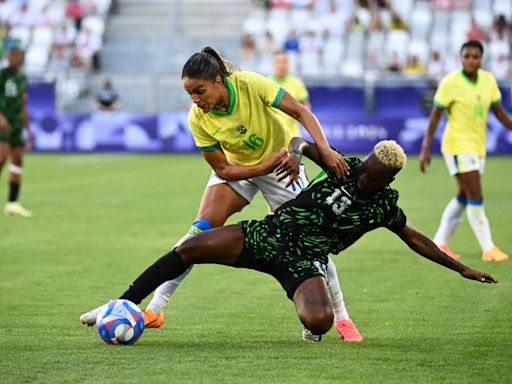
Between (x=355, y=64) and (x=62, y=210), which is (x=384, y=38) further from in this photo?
(x=62, y=210)

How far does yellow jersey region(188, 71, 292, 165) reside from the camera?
8.27 m

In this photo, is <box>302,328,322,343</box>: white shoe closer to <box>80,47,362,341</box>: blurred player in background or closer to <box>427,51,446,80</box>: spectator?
<box>80,47,362,341</box>: blurred player in background

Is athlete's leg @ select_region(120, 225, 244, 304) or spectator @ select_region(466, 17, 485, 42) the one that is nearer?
athlete's leg @ select_region(120, 225, 244, 304)

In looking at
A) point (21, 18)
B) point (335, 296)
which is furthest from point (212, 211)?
point (21, 18)

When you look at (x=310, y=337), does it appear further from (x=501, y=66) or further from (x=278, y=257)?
(x=501, y=66)

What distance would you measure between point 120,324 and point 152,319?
0.60 m

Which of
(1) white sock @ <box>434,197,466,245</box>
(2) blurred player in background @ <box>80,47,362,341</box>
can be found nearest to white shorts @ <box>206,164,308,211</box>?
(2) blurred player in background @ <box>80,47,362,341</box>

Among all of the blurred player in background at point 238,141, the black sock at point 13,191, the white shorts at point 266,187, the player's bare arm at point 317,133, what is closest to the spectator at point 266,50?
the black sock at point 13,191

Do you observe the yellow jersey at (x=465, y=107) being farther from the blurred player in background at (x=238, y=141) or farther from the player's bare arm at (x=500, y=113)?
the blurred player in background at (x=238, y=141)

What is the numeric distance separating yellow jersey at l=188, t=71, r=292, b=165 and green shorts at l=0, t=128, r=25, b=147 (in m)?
8.61

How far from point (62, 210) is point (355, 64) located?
18.0 m

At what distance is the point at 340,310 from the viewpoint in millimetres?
8133

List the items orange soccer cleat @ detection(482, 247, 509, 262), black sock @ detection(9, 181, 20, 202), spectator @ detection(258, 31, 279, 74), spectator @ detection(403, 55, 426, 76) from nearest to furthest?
orange soccer cleat @ detection(482, 247, 509, 262) → black sock @ detection(9, 181, 20, 202) → spectator @ detection(403, 55, 426, 76) → spectator @ detection(258, 31, 279, 74)

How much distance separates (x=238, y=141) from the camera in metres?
8.51
